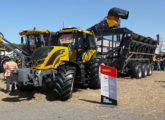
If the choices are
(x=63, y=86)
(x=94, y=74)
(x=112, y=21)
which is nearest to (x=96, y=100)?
(x=63, y=86)

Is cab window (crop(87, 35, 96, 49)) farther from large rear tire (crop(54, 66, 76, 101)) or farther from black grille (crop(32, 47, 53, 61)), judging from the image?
large rear tire (crop(54, 66, 76, 101))

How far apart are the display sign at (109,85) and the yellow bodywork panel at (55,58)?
1713 mm

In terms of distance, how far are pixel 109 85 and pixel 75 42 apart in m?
2.59

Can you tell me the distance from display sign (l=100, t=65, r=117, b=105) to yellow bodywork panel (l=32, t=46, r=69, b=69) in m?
1.71

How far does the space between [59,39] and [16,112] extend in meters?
3.77

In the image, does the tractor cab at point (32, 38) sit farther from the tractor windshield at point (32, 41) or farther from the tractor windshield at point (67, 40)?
the tractor windshield at point (67, 40)

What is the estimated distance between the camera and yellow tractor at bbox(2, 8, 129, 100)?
250 inches

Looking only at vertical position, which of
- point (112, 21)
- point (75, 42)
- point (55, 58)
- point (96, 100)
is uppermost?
point (112, 21)

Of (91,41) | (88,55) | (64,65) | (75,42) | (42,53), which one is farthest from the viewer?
(91,41)

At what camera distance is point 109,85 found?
6.28m

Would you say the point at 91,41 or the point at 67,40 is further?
the point at 91,41

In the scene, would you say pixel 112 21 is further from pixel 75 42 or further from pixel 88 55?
pixel 75 42

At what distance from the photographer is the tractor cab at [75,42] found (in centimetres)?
804

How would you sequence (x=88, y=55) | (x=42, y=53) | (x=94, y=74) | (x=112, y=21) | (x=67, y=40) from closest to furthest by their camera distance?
(x=42, y=53) → (x=67, y=40) → (x=94, y=74) → (x=88, y=55) → (x=112, y=21)
